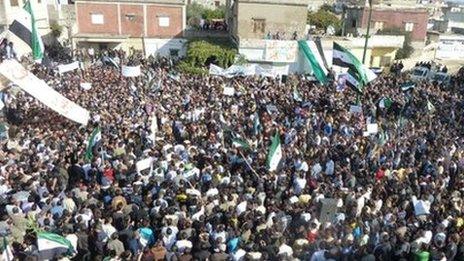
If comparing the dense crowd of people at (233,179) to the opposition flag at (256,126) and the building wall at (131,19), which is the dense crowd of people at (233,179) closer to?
the opposition flag at (256,126)

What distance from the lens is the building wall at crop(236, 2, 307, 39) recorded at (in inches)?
1300

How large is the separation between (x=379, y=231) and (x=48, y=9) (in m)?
33.6

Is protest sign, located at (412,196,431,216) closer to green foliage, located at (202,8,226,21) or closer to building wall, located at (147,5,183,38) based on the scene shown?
building wall, located at (147,5,183,38)

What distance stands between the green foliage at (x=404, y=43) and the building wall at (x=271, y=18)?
844 cm

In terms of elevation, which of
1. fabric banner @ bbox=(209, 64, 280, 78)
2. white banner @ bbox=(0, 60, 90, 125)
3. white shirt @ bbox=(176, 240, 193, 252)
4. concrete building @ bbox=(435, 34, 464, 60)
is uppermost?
white banner @ bbox=(0, 60, 90, 125)

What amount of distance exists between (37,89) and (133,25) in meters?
24.6

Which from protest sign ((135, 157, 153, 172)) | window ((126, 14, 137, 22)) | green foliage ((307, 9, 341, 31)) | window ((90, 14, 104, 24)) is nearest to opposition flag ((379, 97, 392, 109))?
protest sign ((135, 157, 153, 172))

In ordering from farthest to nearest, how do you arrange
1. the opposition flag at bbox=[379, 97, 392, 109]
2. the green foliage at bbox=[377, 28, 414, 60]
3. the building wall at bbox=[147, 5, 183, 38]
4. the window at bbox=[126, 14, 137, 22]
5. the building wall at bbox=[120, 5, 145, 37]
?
the green foliage at bbox=[377, 28, 414, 60], the building wall at bbox=[147, 5, 183, 38], the window at bbox=[126, 14, 137, 22], the building wall at bbox=[120, 5, 145, 37], the opposition flag at bbox=[379, 97, 392, 109]

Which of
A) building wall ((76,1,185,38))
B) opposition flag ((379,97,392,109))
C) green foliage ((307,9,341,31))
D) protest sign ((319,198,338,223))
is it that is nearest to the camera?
protest sign ((319,198,338,223))

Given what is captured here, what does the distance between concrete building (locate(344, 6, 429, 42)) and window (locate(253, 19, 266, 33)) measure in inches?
385

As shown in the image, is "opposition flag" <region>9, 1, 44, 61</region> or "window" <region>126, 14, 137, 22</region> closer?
"opposition flag" <region>9, 1, 44, 61</region>

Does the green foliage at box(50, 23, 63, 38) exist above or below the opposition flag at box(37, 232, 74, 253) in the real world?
below

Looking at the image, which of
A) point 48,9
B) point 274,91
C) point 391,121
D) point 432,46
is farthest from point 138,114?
point 432,46

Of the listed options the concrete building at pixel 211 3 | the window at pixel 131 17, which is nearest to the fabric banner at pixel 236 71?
the window at pixel 131 17
